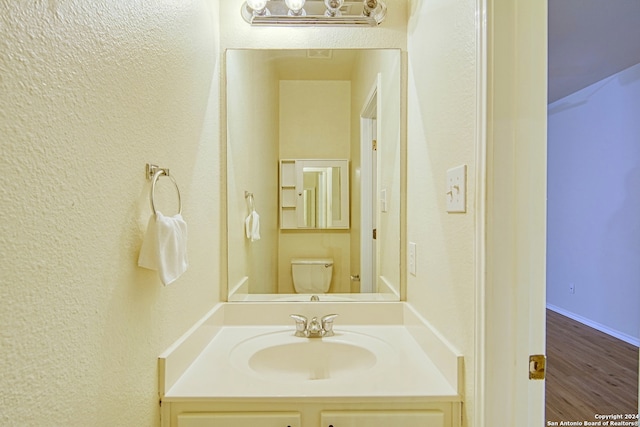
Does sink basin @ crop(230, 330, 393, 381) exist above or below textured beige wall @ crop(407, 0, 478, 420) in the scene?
below

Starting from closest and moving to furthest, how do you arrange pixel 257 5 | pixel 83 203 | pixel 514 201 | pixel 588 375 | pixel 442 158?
pixel 83 203, pixel 514 201, pixel 442 158, pixel 257 5, pixel 588 375

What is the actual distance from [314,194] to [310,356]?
679mm

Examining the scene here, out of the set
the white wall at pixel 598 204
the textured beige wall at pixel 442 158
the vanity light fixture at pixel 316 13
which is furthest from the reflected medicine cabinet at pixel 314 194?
the white wall at pixel 598 204

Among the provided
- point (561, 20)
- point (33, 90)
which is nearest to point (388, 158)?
point (33, 90)

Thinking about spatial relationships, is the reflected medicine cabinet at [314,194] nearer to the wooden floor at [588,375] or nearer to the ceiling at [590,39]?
the wooden floor at [588,375]

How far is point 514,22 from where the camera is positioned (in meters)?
0.72

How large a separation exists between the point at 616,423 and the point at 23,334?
2.86 m

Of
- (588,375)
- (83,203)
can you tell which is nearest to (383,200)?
(83,203)

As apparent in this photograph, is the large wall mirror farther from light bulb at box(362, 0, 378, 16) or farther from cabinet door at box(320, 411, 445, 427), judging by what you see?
cabinet door at box(320, 411, 445, 427)

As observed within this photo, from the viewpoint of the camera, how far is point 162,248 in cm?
75

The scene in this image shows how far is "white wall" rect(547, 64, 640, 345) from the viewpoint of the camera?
3.05 m

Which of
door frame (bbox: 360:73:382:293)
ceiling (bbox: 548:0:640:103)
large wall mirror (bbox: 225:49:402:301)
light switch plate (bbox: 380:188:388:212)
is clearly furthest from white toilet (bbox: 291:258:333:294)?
ceiling (bbox: 548:0:640:103)

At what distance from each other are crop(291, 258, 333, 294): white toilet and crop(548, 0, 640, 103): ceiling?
7.37 ft

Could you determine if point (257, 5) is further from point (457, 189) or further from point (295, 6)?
point (457, 189)
